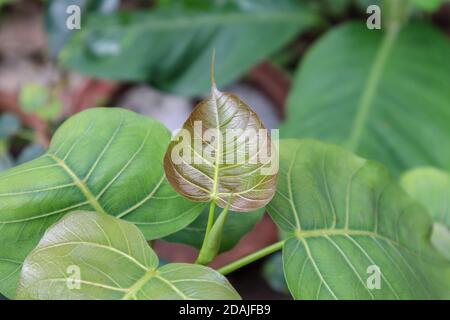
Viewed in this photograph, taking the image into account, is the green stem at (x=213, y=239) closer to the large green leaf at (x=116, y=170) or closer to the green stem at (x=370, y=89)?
the large green leaf at (x=116, y=170)

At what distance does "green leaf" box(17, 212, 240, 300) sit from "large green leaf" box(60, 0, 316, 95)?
870 millimetres

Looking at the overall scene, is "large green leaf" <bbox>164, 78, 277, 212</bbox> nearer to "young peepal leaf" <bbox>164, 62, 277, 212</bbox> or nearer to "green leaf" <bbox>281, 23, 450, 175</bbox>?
"young peepal leaf" <bbox>164, 62, 277, 212</bbox>

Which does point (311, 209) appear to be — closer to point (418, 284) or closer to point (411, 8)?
point (418, 284)

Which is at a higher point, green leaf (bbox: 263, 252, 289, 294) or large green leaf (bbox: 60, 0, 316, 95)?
large green leaf (bbox: 60, 0, 316, 95)

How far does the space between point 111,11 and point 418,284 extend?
41.3 inches

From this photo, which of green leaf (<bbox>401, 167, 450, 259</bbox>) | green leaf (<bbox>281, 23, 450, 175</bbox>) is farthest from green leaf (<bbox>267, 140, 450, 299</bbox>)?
green leaf (<bbox>281, 23, 450, 175</bbox>)

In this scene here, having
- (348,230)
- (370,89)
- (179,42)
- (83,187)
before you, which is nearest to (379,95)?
(370,89)

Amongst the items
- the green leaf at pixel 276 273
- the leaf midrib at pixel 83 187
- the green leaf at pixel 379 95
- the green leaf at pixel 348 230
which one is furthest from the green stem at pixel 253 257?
the green leaf at pixel 276 273

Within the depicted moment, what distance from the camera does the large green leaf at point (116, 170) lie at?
550mm

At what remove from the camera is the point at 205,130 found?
49 cm

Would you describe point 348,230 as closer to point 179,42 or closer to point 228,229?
point 228,229

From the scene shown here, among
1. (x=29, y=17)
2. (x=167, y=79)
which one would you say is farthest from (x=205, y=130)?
(x=29, y=17)

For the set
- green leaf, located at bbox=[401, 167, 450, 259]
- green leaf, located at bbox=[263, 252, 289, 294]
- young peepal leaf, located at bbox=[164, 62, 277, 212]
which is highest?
young peepal leaf, located at bbox=[164, 62, 277, 212]

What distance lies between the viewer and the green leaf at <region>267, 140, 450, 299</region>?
520mm
